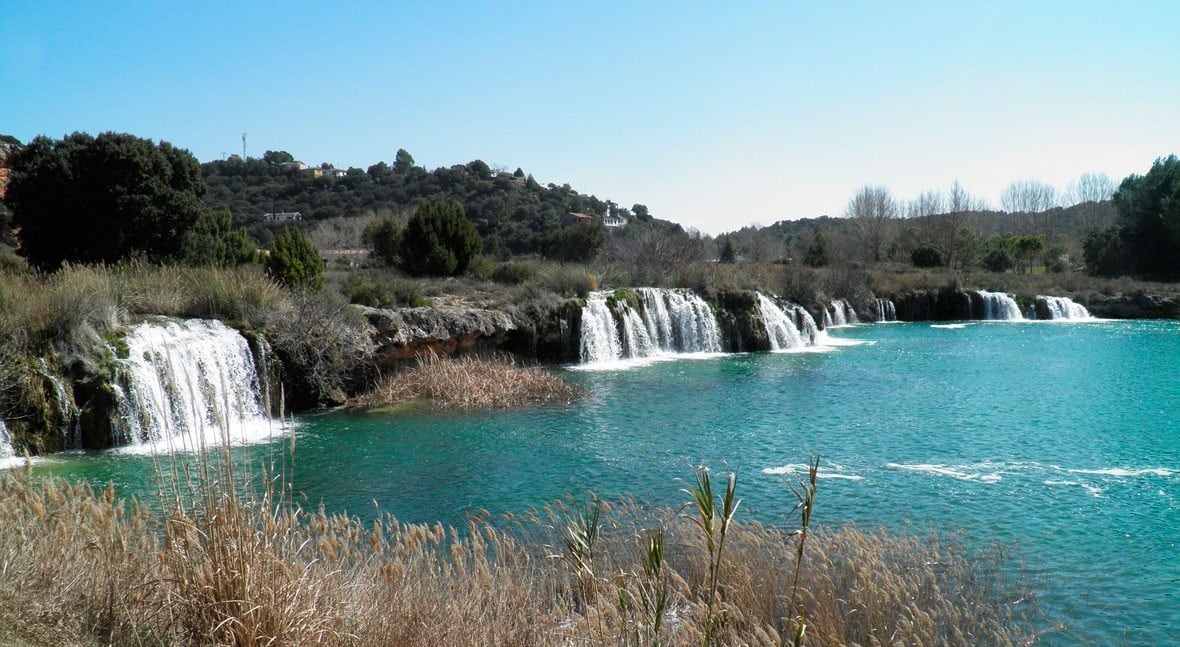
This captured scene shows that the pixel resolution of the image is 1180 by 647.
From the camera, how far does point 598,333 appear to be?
2445cm

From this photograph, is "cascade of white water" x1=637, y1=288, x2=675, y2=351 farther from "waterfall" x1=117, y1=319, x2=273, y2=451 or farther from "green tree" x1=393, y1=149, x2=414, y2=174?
"green tree" x1=393, y1=149, x2=414, y2=174

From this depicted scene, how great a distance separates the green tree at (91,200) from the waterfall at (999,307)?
35147 mm

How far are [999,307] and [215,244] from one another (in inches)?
1364

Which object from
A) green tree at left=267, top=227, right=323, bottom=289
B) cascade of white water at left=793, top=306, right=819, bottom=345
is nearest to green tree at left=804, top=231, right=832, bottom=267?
cascade of white water at left=793, top=306, right=819, bottom=345

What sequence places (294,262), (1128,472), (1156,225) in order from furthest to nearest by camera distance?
(1156,225)
(294,262)
(1128,472)

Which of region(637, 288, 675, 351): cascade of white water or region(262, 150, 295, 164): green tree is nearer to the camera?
region(637, 288, 675, 351): cascade of white water

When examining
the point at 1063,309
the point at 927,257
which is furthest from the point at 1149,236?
the point at 1063,309

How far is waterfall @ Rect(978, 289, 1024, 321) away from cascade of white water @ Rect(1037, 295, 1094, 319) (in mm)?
1230

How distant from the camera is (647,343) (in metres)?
25.6

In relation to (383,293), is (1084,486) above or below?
below

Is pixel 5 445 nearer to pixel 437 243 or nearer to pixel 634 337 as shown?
pixel 634 337

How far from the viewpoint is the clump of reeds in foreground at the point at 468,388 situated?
675 inches

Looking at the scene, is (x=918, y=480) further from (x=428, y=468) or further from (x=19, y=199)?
(x=19, y=199)

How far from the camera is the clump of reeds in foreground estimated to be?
17141 millimetres
